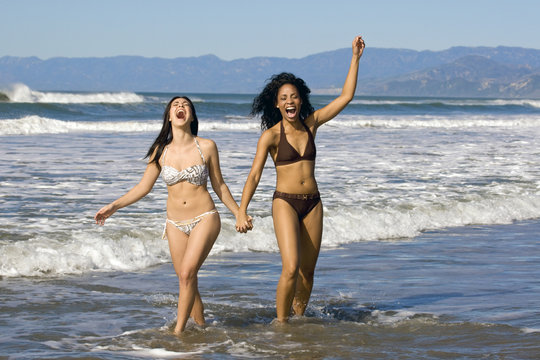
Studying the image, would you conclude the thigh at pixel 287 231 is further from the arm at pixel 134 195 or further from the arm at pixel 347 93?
the arm at pixel 134 195

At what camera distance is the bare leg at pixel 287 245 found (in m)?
6.00

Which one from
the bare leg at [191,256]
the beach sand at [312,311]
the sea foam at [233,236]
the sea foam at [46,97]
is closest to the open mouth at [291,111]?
the bare leg at [191,256]

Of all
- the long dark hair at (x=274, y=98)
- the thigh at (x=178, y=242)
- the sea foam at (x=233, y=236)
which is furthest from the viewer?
the sea foam at (x=233, y=236)

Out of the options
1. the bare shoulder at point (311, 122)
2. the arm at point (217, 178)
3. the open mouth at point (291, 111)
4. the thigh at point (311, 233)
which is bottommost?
the thigh at point (311, 233)

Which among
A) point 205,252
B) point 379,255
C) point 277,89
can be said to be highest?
A: point 277,89

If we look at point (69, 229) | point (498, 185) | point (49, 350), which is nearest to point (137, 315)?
point (49, 350)

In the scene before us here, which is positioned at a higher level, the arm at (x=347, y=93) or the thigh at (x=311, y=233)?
the arm at (x=347, y=93)

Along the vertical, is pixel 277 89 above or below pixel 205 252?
above

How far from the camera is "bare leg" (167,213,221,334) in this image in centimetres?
563

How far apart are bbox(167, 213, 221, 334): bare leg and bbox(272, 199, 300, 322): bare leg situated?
52 centimetres

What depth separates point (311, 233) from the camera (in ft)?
20.3

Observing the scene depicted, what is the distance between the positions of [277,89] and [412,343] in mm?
2108

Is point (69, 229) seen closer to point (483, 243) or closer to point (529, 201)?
point (483, 243)

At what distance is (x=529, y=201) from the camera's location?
13.0m
